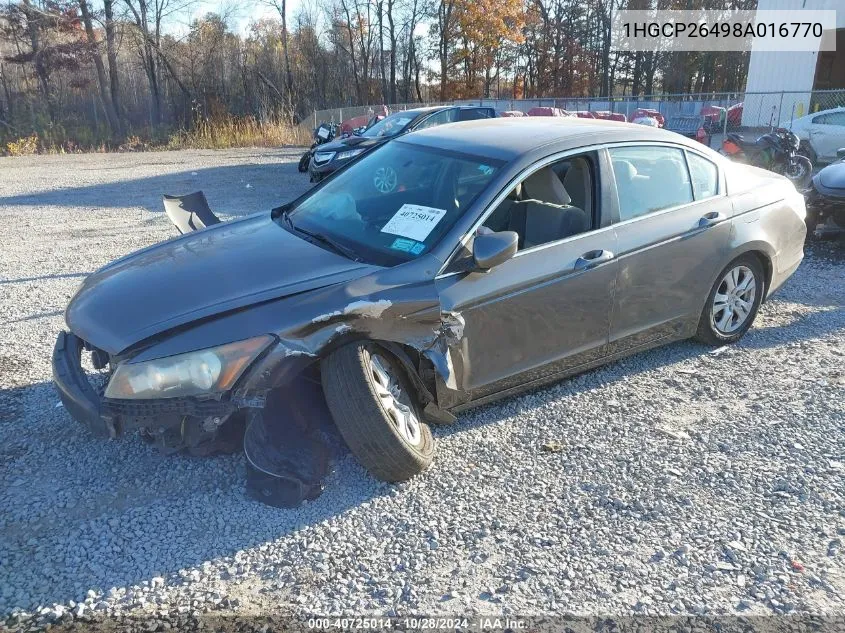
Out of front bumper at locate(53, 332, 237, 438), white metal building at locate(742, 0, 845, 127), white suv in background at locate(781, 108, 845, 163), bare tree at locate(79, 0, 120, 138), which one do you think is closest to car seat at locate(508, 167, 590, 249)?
front bumper at locate(53, 332, 237, 438)

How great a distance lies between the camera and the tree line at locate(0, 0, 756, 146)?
30406 mm

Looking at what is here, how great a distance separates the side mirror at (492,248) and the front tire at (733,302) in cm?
208

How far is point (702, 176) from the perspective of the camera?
4.67 m

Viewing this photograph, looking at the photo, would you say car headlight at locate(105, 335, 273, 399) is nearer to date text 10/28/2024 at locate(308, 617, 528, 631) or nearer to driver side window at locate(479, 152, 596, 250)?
date text 10/28/2024 at locate(308, 617, 528, 631)

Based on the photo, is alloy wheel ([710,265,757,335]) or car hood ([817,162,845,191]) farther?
car hood ([817,162,845,191])

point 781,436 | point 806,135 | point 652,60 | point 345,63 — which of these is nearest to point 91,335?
point 781,436

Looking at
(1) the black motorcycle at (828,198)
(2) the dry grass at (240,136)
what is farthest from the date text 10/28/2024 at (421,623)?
(2) the dry grass at (240,136)

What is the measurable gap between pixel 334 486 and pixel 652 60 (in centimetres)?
5230

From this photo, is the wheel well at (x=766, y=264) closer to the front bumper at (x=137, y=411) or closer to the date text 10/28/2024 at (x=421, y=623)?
the date text 10/28/2024 at (x=421, y=623)

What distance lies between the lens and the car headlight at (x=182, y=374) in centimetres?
284

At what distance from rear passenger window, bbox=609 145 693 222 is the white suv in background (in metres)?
12.0

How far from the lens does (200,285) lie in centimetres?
323

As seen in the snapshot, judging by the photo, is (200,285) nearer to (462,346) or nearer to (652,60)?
(462,346)

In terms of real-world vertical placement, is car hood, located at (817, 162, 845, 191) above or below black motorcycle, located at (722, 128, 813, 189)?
above
